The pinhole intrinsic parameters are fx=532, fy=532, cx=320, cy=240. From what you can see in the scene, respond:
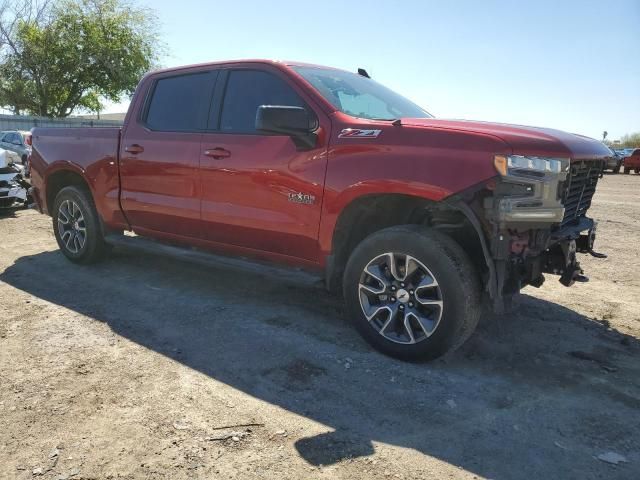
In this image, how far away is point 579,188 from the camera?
383cm

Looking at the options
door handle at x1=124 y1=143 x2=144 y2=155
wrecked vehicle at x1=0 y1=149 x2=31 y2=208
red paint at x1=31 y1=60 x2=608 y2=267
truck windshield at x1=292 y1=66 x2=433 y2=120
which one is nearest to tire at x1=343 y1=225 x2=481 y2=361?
red paint at x1=31 y1=60 x2=608 y2=267

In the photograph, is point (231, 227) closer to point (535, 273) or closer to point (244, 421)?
point (244, 421)

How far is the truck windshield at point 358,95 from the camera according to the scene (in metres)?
3.99

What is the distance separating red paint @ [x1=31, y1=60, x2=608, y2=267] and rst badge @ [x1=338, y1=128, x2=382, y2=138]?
0.06 ft

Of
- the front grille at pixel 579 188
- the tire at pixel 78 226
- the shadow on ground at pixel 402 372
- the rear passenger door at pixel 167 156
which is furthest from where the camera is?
the tire at pixel 78 226

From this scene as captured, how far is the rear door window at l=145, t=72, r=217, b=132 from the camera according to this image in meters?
4.59

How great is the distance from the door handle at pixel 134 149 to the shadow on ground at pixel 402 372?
128cm

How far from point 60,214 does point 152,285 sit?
1613mm

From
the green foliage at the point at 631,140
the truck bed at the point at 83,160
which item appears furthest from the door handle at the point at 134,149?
the green foliage at the point at 631,140

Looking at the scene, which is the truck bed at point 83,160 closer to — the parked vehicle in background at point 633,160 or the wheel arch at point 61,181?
the wheel arch at point 61,181

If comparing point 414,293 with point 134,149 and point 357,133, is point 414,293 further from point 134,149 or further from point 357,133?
point 134,149

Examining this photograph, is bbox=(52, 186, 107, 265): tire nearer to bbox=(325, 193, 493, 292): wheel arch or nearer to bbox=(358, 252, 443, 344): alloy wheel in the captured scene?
bbox=(325, 193, 493, 292): wheel arch

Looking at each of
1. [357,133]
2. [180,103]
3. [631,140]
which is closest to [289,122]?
[357,133]

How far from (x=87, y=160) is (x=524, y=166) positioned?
4.30 metres
